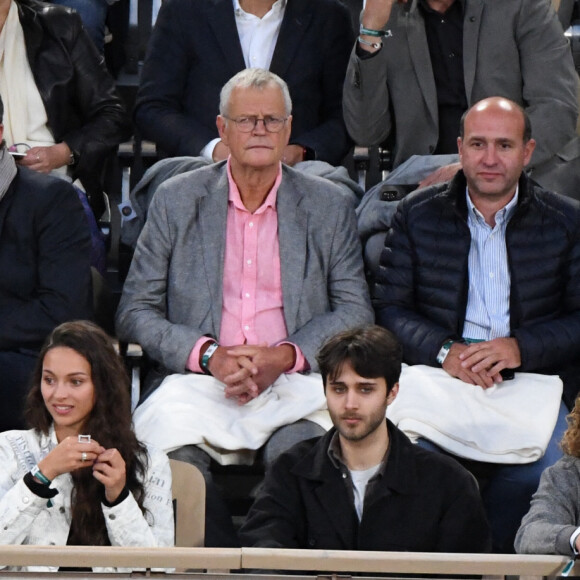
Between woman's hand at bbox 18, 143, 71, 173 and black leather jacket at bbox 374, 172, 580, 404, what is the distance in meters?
1.22

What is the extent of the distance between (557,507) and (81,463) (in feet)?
3.79

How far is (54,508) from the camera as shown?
12.0ft

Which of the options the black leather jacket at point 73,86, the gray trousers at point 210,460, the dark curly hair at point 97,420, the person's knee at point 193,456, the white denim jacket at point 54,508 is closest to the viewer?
the white denim jacket at point 54,508

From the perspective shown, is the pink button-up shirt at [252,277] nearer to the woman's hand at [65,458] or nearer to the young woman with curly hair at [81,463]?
the young woman with curly hair at [81,463]

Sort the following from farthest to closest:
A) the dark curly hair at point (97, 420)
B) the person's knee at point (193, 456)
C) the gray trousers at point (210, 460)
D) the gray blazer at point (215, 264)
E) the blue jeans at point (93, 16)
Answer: the blue jeans at point (93, 16)
the gray blazer at point (215, 264)
the person's knee at point (193, 456)
the gray trousers at point (210, 460)
the dark curly hair at point (97, 420)

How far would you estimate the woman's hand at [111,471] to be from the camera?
3557mm

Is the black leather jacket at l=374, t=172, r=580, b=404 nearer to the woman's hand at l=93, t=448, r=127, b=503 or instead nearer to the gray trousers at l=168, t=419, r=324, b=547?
the gray trousers at l=168, t=419, r=324, b=547

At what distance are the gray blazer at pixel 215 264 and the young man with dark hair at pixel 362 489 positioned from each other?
703mm

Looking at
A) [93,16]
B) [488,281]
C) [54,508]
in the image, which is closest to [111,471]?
[54,508]

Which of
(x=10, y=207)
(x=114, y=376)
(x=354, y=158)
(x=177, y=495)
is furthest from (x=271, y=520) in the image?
(x=354, y=158)

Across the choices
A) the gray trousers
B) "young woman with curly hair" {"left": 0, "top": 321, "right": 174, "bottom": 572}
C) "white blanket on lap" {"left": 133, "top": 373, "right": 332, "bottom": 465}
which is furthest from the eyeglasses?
"young woman with curly hair" {"left": 0, "top": 321, "right": 174, "bottom": 572}

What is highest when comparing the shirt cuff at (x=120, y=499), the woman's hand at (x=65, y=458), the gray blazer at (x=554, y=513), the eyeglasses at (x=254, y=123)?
the eyeglasses at (x=254, y=123)

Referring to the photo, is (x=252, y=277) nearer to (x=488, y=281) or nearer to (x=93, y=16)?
(x=488, y=281)

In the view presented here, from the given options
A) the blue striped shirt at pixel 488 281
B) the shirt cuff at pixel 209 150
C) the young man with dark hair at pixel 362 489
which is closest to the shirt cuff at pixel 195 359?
the young man with dark hair at pixel 362 489
